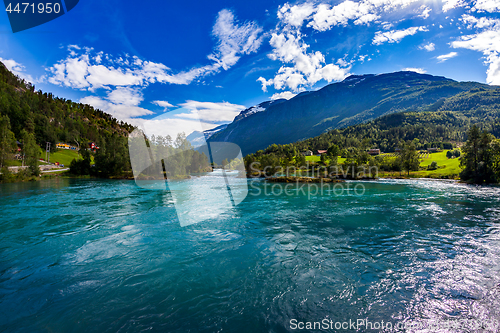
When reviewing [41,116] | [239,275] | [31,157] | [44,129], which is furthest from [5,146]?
[41,116]

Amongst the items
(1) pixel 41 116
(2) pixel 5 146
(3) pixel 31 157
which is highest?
(1) pixel 41 116

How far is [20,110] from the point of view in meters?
94.8

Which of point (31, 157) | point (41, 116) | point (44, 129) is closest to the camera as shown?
point (31, 157)

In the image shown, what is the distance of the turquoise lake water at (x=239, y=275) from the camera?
17.3ft

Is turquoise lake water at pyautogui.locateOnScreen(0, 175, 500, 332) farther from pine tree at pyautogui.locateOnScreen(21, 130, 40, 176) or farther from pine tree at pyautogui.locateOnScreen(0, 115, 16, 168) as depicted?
pine tree at pyautogui.locateOnScreen(21, 130, 40, 176)

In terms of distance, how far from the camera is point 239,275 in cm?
745

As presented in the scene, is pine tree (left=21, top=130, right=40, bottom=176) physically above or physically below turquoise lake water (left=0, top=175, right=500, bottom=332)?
above

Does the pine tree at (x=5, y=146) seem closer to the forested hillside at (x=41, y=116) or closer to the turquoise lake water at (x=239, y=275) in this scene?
the turquoise lake water at (x=239, y=275)

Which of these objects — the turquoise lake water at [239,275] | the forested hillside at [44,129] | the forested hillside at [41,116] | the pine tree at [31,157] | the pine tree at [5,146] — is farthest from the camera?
the forested hillside at [41,116]

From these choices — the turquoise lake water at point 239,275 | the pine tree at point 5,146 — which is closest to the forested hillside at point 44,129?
the pine tree at point 5,146

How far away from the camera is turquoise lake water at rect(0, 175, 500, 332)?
528 centimetres

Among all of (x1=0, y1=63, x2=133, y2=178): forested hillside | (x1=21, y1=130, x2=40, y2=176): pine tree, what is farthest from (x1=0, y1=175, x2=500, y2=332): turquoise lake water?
(x1=0, y1=63, x2=133, y2=178): forested hillside

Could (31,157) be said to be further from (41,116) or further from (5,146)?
(41,116)

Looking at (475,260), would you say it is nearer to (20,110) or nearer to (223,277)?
(223,277)
